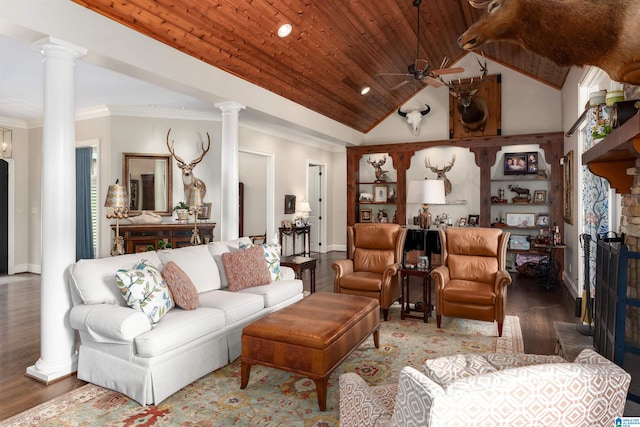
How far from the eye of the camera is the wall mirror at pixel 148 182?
21.0ft

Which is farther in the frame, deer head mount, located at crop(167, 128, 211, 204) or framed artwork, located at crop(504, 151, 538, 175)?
framed artwork, located at crop(504, 151, 538, 175)

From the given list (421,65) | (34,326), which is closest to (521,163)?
(421,65)

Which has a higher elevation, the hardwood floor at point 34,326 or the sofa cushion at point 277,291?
the sofa cushion at point 277,291

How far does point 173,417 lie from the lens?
2449mm

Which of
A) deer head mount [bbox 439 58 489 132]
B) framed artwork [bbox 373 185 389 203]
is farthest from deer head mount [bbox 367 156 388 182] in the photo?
deer head mount [bbox 439 58 489 132]

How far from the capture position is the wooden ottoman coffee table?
2551 millimetres

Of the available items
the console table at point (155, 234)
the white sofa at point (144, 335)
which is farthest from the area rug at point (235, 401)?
the console table at point (155, 234)

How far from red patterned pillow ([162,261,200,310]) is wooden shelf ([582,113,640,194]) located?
9.37ft

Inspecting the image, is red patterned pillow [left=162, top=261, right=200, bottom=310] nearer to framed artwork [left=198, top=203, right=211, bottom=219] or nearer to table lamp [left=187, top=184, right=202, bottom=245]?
table lamp [left=187, top=184, right=202, bottom=245]

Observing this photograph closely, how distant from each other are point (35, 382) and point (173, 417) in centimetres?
125

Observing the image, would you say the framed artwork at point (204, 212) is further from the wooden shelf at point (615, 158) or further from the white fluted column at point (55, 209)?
the wooden shelf at point (615, 158)

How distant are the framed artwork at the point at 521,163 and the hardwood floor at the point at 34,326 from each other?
189 centimetres

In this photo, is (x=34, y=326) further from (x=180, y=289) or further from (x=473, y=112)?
(x=473, y=112)

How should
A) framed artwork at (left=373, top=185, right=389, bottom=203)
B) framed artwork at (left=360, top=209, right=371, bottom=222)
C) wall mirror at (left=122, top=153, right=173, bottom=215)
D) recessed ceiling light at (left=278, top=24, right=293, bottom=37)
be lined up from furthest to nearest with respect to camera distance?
framed artwork at (left=360, top=209, right=371, bottom=222) < framed artwork at (left=373, top=185, right=389, bottom=203) < wall mirror at (left=122, top=153, right=173, bottom=215) < recessed ceiling light at (left=278, top=24, right=293, bottom=37)
